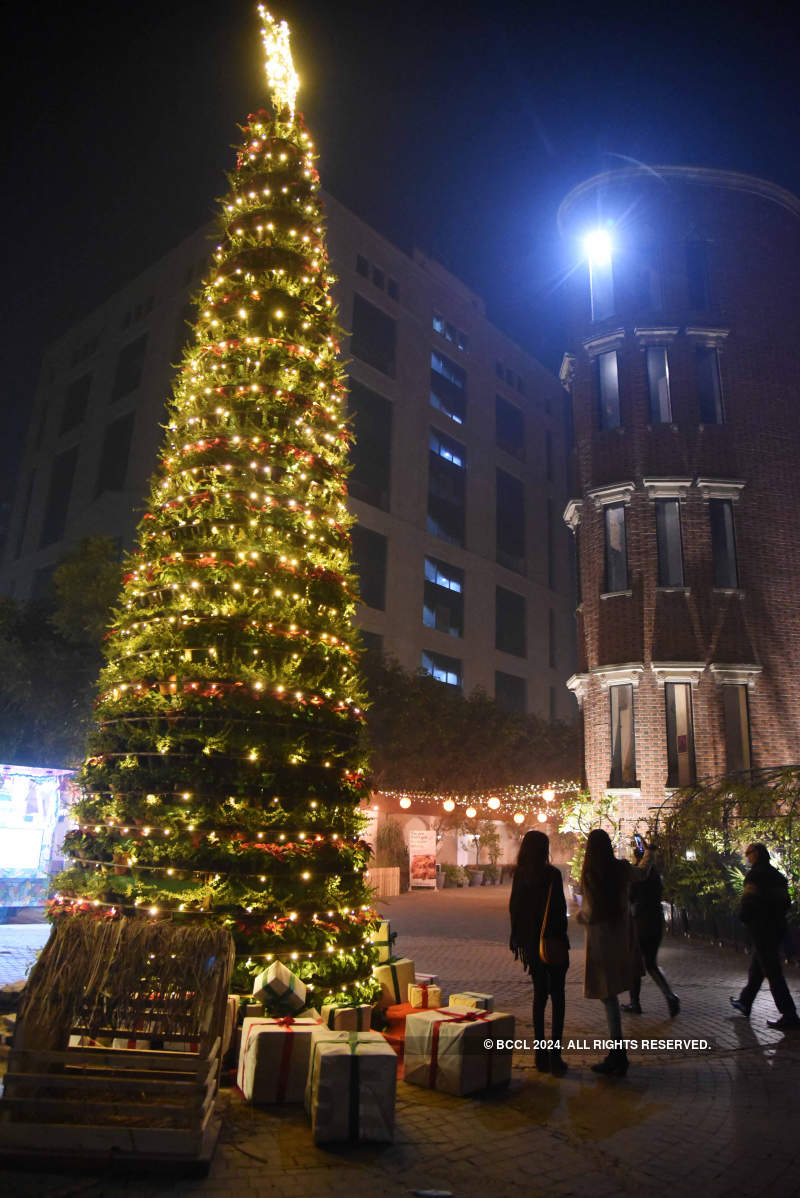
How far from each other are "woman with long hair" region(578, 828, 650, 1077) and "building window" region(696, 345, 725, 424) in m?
15.6

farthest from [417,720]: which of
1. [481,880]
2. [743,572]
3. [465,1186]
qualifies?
[465,1186]

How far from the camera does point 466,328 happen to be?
184ft

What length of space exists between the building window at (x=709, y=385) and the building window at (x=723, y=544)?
2318mm

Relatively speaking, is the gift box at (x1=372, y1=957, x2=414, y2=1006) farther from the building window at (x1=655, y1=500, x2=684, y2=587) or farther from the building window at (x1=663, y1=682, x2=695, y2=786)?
the building window at (x1=655, y1=500, x2=684, y2=587)

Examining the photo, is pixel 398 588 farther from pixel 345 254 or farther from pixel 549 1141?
pixel 549 1141

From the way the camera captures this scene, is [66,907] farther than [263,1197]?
Yes

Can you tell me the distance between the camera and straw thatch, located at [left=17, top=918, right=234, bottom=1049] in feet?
15.0

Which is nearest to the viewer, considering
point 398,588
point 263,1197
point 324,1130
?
point 263,1197

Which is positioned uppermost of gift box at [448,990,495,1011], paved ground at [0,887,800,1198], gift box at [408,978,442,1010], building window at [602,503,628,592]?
building window at [602,503,628,592]

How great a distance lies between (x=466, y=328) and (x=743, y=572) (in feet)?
138

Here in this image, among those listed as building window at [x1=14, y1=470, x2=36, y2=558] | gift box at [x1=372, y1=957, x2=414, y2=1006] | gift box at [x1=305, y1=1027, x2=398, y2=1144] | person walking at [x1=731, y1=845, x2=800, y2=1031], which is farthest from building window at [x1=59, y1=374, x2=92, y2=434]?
gift box at [x1=305, y1=1027, x2=398, y2=1144]

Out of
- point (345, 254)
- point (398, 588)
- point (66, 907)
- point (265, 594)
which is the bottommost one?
point (66, 907)

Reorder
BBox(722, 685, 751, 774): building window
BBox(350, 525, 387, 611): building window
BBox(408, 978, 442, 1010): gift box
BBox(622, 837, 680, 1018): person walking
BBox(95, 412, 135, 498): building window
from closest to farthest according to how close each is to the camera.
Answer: BBox(408, 978, 442, 1010): gift box, BBox(622, 837, 680, 1018): person walking, BBox(722, 685, 751, 774): building window, BBox(95, 412, 135, 498): building window, BBox(350, 525, 387, 611): building window

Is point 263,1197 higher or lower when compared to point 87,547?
lower
